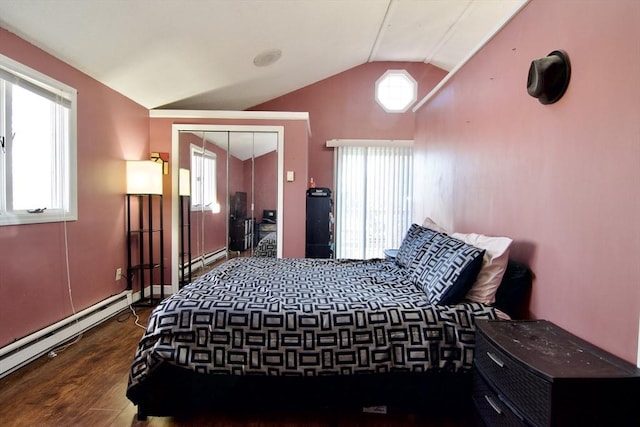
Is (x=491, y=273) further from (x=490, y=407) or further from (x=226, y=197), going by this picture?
(x=226, y=197)

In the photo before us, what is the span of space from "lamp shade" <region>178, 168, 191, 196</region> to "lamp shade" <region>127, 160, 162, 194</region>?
1.46ft

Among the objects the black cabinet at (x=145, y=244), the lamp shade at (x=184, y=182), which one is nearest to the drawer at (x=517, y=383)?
the black cabinet at (x=145, y=244)

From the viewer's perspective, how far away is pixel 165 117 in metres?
3.68

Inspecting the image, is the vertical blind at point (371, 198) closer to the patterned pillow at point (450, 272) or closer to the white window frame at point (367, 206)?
the white window frame at point (367, 206)

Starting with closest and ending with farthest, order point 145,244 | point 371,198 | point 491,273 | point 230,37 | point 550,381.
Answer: point 550,381, point 491,273, point 230,37, point 145,244, point 371,198

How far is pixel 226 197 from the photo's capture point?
3.81 meters

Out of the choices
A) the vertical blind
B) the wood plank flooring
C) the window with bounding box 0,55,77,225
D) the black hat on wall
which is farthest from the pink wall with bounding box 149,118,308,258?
the black hat on wall

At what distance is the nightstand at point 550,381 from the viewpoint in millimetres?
→ 984

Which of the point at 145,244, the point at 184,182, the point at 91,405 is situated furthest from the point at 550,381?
the point at 145,244

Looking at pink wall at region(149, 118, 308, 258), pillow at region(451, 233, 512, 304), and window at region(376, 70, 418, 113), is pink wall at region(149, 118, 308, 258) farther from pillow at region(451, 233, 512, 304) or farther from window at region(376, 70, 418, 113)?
pillow at region(451, 233, 512, 304)

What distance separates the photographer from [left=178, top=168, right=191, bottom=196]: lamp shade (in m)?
3.66

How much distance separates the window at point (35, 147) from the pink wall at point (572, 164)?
3.22m

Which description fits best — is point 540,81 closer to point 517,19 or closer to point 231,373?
point 517,19

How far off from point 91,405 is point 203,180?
2549 millimetres
